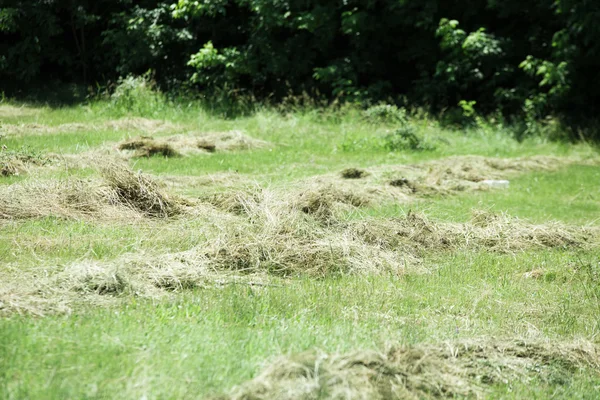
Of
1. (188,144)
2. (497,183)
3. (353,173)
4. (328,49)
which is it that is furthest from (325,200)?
(328,49)

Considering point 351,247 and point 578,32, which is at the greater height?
point 578,32

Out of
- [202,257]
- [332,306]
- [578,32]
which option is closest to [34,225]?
[202,257]

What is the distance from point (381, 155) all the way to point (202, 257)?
8.97 metres

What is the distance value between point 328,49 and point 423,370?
1963 cm

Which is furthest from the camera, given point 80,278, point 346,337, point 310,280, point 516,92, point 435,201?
point 516,92

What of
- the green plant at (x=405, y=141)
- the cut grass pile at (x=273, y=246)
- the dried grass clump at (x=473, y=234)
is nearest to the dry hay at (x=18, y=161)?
the cut grass pile at (x=273, y=246)

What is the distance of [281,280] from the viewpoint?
647 cm

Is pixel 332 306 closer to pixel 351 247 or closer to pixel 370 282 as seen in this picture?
pixel 370 282

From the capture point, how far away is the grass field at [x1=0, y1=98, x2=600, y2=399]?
420cm

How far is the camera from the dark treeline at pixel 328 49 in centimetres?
2084

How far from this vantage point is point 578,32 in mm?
19453

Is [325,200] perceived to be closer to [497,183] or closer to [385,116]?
[497,183]

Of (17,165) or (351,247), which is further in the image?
(17,165)

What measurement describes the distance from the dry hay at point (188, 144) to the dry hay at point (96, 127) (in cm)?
140
